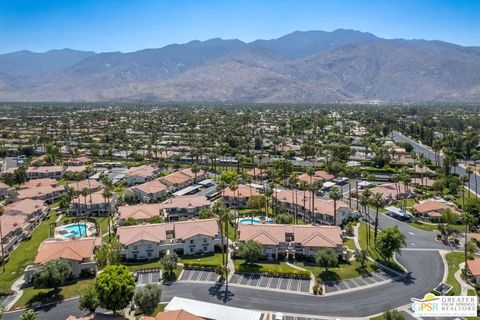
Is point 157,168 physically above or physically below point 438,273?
above

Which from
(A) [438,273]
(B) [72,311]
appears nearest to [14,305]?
(B) [72,311]

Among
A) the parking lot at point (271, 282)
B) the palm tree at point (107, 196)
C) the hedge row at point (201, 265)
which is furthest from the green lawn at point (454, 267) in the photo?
the palm tree at point (107, 196)

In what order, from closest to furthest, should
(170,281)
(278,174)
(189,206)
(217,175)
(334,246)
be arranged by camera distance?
1. (170,281)
2. (334,246)
3. (189,206)
4. (278,174)
5. (217,175)

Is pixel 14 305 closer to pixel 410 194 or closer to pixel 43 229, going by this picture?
pixel 43 229

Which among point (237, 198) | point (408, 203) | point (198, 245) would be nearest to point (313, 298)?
point (198, 245)

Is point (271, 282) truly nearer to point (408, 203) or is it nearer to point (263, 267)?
point (263, 267)
